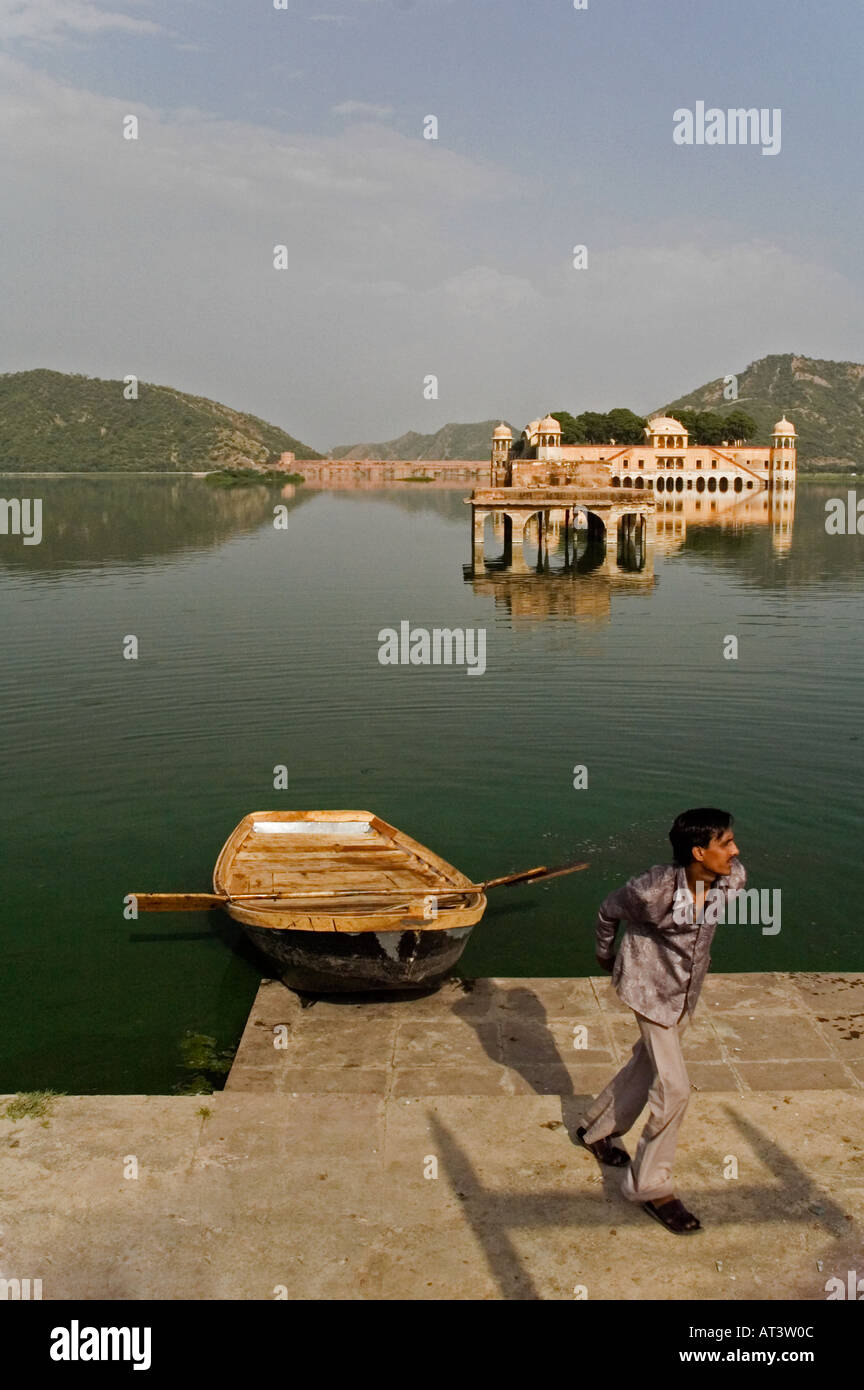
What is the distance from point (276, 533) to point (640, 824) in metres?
47.9

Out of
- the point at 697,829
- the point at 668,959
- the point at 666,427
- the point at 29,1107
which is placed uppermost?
the point at 666,427

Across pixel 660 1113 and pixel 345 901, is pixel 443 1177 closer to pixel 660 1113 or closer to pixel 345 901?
pixel 660 1113

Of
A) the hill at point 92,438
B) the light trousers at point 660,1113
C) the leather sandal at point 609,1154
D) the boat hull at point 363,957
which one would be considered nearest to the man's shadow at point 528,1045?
the leather sandal at point 609,1154

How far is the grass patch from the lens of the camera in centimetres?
603

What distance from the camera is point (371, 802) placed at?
44.0ft

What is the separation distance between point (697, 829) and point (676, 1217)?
1.75 m

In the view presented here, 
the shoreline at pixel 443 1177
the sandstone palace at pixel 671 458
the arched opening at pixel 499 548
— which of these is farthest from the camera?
the sandstone palace at pixel 671 458

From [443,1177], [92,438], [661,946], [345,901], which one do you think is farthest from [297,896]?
[92,438]

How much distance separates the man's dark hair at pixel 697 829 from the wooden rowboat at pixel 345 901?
127 inches

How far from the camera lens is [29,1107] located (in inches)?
241

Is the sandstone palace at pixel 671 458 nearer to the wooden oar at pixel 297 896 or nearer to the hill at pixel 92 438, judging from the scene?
the wooden oar at pixel 297 896

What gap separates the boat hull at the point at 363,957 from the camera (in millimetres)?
7855

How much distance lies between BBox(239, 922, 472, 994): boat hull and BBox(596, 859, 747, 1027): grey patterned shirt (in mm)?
2861
